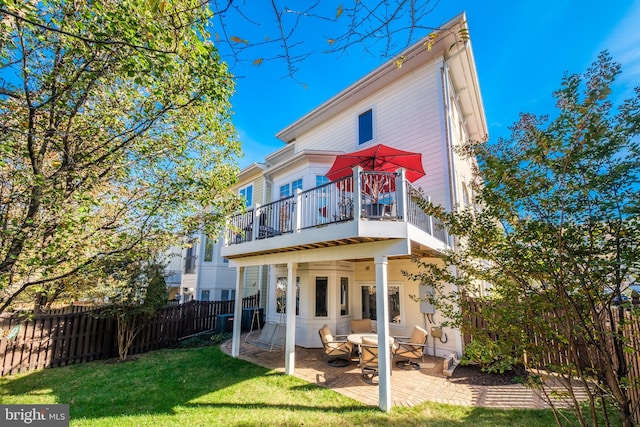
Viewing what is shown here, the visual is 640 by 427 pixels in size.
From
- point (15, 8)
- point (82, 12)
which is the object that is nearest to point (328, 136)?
point (82, 12)

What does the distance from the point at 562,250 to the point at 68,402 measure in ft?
27.8

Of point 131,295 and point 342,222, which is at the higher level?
point 342,222

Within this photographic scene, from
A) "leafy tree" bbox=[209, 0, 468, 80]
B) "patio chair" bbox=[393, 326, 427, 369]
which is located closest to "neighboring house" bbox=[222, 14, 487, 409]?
"patio chair" bbox=[393, 326, 427, 369]

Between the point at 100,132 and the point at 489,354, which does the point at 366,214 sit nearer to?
the point at 489,354

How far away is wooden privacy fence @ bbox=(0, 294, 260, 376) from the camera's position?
286 inches

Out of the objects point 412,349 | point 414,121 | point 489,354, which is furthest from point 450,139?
point 489,354

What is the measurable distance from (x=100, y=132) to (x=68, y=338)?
23.8 ft

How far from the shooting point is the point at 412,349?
720 cm

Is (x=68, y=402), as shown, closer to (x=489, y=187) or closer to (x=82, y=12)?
(x=82, y=12)

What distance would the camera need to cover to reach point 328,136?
42.2ft

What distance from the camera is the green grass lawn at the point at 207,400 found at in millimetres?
4855

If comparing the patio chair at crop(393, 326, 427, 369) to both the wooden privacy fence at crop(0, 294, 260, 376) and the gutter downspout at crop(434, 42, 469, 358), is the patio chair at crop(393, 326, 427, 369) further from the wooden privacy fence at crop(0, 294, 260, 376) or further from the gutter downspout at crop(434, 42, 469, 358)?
the wooden privacy fence at crop(0, 294, 260, 376)

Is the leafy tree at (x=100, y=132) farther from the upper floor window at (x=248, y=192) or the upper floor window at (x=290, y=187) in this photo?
the upper floor window at (x=248, y=192)

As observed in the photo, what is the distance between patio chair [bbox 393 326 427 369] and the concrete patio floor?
28 cm
